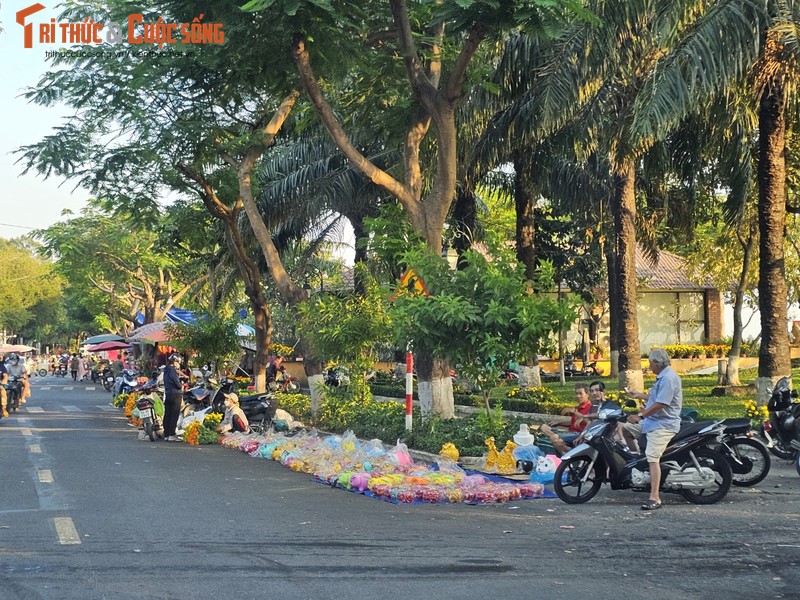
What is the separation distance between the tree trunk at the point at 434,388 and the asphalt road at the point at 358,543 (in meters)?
3.96

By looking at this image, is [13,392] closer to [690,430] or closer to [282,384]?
[282,384]

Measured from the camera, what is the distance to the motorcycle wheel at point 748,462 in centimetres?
1225

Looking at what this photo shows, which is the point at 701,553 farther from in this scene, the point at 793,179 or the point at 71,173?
the point at 793,179

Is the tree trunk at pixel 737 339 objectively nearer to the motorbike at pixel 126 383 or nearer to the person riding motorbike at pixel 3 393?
the person riding motorbike at pixel 3 393

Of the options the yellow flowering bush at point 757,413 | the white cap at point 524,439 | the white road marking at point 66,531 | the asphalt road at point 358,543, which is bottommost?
the asphalt road at point 358,543

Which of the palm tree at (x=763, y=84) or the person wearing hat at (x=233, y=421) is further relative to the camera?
the person wearing hat at (x=233, y=421)

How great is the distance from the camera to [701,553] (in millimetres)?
8406

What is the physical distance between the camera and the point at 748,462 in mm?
12367

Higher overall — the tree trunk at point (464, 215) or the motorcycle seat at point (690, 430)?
the tree trunk at point (464, 215)

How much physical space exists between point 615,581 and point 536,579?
57cm

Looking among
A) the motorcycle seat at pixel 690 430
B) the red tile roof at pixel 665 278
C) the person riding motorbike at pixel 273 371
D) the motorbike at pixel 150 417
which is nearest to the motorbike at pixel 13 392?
the person riding motorbike at pixel 273 371

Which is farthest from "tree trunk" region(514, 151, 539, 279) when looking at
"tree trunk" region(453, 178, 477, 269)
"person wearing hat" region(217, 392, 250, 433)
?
"person wearing hat" region(217, 392, 250, 433)

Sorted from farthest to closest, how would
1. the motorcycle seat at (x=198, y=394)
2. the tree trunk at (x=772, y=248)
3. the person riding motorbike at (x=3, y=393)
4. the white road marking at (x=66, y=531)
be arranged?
the person riding motorbike at (x=3, y=393) → the motorcycle seat at (x=198, y=394) → the tree trunk at (x=772, y=248) → the white road marking at (x=66, y=531)

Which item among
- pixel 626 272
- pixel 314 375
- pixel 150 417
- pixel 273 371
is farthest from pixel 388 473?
pixel 273 371
